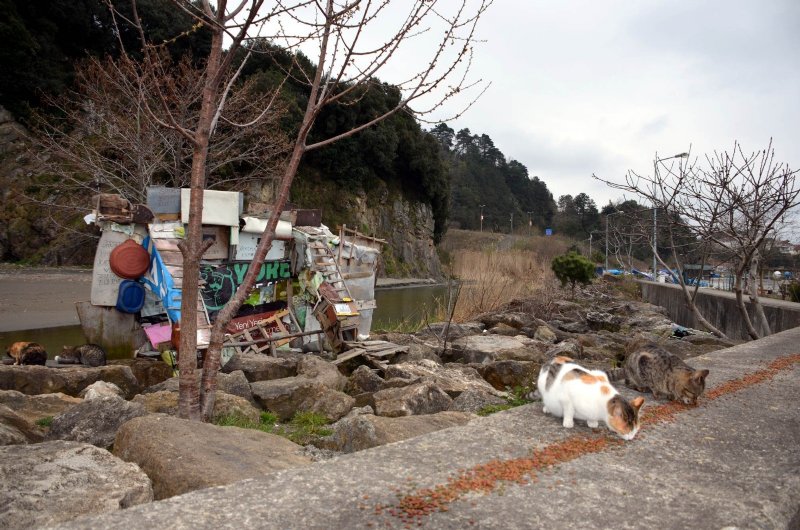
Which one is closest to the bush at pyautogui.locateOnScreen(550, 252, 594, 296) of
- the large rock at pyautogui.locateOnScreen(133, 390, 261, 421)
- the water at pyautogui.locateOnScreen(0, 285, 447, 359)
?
the water at pyautogui.locateOnScreen(0, 285, 447, 359)

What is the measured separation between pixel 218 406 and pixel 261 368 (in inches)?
113

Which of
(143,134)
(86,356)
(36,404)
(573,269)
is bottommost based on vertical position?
(86,356)

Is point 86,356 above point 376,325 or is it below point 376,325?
above

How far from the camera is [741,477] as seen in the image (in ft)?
8.93

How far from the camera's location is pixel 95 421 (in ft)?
16.4

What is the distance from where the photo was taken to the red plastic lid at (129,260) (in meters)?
11.4

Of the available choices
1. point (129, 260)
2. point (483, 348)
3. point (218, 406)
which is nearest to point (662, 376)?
point (218, 406)

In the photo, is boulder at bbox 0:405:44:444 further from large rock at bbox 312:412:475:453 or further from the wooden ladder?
the wooden ladder

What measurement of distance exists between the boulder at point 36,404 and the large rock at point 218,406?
2.27 ft

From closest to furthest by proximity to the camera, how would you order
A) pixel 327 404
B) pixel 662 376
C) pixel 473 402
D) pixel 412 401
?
pixel 662 376, pixel 412 401, pixel 473 402, pixel 327 404

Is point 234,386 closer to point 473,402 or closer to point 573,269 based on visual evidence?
point 473,402

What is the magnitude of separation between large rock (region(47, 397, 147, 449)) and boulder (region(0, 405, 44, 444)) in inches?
9.3

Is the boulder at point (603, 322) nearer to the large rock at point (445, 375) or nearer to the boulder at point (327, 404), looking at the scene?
the large rock at point (445, 375)

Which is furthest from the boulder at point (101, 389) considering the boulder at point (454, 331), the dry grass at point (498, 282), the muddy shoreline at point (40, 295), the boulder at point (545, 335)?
the muddy shoreline at point (40, 295)
